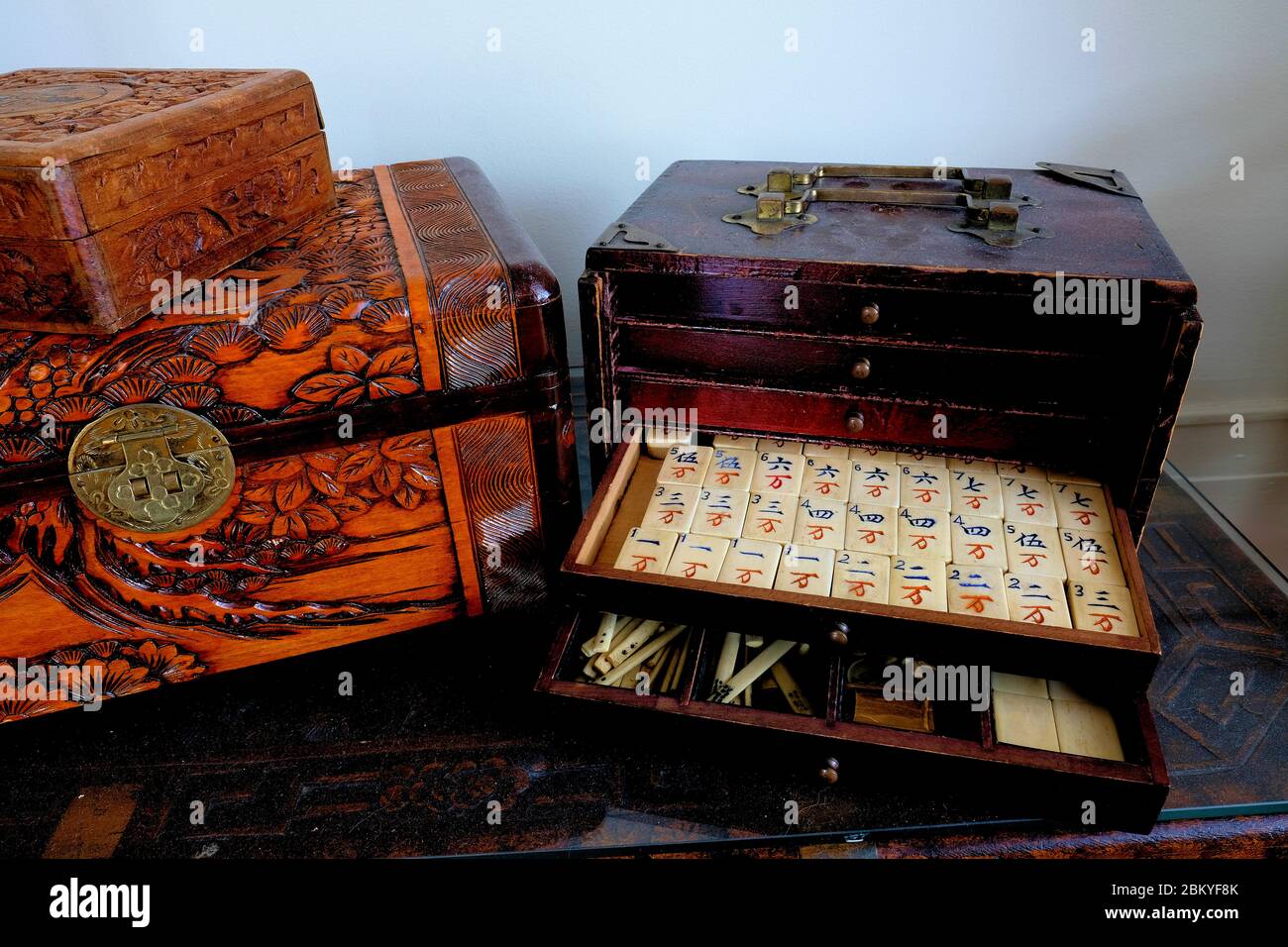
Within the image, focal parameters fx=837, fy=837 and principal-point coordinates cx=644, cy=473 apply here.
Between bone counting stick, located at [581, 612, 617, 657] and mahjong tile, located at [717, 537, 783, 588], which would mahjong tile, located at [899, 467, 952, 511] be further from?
bone counting stick, located at [581, 612, 617, 657]

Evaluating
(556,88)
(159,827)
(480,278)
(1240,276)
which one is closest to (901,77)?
(556,88)

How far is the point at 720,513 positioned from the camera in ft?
3.64

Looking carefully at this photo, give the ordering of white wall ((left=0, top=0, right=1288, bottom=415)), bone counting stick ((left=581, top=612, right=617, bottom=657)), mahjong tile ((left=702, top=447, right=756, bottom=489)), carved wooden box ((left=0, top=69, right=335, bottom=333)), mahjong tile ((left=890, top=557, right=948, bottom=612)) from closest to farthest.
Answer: carved wooden box ((left=0, top=69, right=335, bottom=333))
mahjong tile ((left=890, top=557, right=948, bottom=612))
bone counting stick ((left=581, top=612, right=617, bottom=657))
mahjong tile ((left=702, top=447, right=756, bottom=489))
white wall ((left=0, top=0, right=1288, bottom=415))

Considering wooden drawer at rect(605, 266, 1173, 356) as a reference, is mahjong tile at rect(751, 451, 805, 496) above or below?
below

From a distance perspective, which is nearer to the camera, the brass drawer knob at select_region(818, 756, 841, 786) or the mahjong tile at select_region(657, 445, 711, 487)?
the brass drawer knob at select_region(818, 756, 841, 786)

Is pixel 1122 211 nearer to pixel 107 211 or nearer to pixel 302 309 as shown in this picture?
pixel 302 309

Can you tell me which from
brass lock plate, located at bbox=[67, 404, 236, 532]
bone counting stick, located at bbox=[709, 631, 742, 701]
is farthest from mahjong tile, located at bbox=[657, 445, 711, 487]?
brass lock plate, located at bbox=[67, 404, 236, 532]

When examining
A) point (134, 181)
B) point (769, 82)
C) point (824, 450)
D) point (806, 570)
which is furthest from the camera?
point (769, 82)

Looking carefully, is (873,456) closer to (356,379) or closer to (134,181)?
(356,379)

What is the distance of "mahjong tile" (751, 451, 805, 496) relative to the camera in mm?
1151

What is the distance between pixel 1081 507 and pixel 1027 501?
7 cm

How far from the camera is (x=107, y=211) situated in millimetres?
878

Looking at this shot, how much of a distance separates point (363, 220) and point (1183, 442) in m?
1.69

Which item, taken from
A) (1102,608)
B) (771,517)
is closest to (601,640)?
(771,517)
